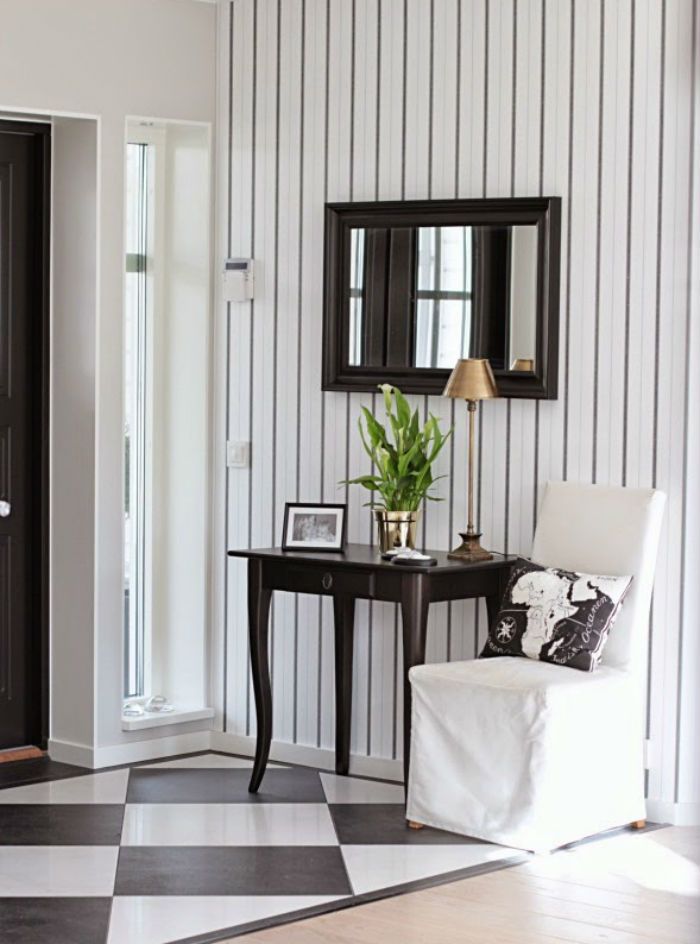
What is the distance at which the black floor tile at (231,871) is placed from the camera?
4.06m

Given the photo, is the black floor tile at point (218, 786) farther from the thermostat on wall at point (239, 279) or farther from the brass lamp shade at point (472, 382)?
the thermostat on wall at point (239, 279)

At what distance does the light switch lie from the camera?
18.5ft

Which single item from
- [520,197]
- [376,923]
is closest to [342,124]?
[520,197]

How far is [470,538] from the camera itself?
4898mm

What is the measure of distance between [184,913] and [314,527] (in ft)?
5.18

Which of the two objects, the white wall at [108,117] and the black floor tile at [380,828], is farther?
the white wall at [108,117]

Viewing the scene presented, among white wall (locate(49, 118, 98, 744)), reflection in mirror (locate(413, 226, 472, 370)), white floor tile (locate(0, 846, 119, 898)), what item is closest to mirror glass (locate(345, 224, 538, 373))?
reflection in mirror (locate(413, 226, 472, 370))

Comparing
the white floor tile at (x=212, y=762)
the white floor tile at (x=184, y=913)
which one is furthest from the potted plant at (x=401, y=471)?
the white floor tile at (x=184, y=913)

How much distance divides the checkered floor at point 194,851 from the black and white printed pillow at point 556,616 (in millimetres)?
558

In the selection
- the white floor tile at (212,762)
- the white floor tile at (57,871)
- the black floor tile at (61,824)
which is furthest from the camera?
the white floor tile at (212,762)

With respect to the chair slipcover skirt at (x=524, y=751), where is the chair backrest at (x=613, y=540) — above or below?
above

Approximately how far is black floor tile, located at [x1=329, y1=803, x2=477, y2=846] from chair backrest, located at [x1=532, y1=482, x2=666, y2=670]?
69 cm

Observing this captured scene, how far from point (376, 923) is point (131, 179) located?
2.88 meters

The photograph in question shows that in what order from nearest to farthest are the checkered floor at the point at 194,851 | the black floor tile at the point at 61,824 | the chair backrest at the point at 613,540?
the checkered floor at the point at 194,851, the black floor tile at the point at 61,824, the chair backrest at the point at 613,540
